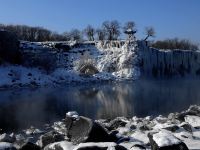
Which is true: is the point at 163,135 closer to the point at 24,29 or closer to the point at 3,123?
the point at 3,123

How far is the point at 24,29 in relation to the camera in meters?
110

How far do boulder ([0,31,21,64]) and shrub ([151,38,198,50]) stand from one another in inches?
2137

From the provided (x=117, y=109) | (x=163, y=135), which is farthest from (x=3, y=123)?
(x=163, y=135)

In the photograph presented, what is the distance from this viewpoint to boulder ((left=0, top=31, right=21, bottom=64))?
2842 inches

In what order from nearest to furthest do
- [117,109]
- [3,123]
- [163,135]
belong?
[163,135], [3,123], [117,109]

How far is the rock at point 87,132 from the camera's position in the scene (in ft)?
33.8

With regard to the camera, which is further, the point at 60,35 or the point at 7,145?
the point at 60,35

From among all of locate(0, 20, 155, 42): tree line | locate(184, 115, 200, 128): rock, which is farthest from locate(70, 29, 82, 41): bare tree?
A: locate(184, 115, 200, 128): rock

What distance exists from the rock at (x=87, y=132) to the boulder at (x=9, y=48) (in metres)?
62.5

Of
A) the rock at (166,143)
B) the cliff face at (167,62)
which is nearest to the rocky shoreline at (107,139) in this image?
the rock at (166,143)

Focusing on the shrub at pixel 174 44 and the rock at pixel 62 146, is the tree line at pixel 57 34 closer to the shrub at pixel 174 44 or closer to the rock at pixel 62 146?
the shrub at pixel 174 44

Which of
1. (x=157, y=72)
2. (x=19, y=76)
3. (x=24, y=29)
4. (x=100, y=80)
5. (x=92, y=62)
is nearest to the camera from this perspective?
(x=19, y=76)

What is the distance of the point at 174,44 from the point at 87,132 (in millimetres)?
115489

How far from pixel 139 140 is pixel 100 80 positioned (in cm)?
5922
